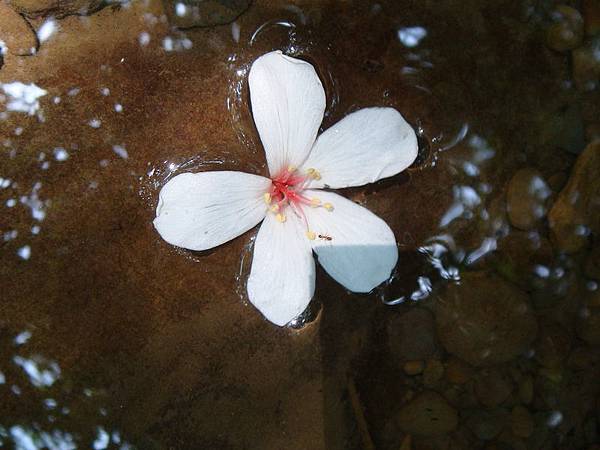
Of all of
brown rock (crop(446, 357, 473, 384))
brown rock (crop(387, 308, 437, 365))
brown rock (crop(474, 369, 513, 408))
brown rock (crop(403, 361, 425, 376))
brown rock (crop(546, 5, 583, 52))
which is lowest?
brown rock (crop(474, 369, 513, 408))

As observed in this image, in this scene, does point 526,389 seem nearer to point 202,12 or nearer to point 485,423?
point 485,423

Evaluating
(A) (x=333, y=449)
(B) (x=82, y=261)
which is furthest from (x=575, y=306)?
(B) (x=82, y=261)

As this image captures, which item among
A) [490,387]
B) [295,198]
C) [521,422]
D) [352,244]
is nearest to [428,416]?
[490,387]

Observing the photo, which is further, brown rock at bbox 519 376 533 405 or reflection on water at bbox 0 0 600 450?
brown rock at bbox 519 376 533 405

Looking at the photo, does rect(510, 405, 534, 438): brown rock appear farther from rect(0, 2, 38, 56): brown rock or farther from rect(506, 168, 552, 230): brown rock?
rect(0, 2, 38, 56): brown rock

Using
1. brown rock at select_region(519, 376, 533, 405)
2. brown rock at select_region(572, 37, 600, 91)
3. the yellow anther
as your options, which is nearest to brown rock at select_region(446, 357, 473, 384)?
brown rock at select_region(519, 376, 533, 405)

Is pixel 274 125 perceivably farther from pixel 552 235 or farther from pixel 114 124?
pixel 552 235

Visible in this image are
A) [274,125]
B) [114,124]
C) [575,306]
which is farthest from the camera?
[575,306]
